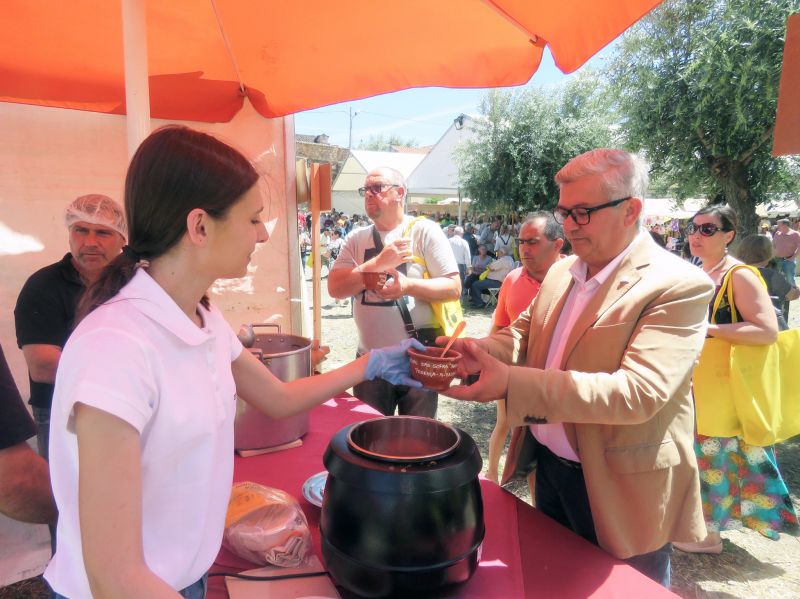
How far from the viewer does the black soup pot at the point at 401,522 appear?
984mm

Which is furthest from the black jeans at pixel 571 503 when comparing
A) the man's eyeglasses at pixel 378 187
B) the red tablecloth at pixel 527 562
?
the man's eyeglasses at pixel 378 187

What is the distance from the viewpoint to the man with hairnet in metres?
2.27

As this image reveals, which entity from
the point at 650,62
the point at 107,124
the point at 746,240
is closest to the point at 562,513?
the point at 107,124

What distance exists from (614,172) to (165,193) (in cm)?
135

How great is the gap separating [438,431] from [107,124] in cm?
311

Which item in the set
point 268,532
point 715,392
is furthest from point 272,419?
point 715,392

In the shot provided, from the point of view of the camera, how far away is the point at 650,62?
9.52 metres

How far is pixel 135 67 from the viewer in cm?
210

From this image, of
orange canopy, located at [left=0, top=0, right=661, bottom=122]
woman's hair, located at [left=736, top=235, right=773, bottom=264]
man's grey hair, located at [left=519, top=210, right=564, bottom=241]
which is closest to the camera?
orange canopy, located at [left=0, top=0, right=661, bottom=122]

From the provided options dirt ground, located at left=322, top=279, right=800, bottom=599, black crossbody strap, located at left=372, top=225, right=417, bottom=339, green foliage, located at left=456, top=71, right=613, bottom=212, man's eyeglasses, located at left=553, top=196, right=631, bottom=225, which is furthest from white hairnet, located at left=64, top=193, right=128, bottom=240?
green foliage, located at left=456, top=71, right=613, bottom=212

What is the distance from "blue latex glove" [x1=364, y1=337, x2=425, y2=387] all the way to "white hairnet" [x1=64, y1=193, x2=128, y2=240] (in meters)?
1.41

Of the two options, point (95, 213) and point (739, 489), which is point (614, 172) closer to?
point (95, 213)

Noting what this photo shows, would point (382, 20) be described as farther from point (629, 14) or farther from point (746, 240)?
point (746, 240)

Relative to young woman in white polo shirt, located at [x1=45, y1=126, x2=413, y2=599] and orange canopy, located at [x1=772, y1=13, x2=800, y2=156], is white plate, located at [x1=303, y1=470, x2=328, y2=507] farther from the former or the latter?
orange canopy, located at [x1=772, y1=13, x2=800, y2=156]
